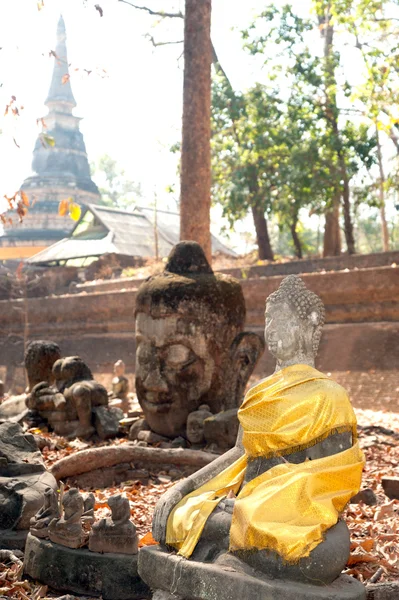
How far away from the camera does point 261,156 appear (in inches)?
570

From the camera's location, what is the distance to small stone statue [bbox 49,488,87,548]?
3.58 m

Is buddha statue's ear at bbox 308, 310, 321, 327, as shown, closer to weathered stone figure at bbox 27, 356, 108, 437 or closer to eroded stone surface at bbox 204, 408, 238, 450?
eroded stone surface at bbox 204, 408, 238, 450

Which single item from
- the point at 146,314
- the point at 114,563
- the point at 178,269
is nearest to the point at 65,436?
the point at 146,314

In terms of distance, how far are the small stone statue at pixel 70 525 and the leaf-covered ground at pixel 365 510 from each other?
0.24 meters

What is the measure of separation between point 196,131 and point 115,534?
Result: 706 cm

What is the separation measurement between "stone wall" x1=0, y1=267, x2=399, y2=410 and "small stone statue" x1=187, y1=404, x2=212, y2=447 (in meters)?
2.62

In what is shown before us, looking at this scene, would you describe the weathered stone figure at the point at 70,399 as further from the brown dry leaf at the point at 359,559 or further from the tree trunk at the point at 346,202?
the tree trunk at the point at 346,202

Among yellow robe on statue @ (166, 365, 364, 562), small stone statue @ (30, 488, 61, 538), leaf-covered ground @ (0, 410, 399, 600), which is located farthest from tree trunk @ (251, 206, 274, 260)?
yellow robe on statue @ (166, 365, 364, 562)

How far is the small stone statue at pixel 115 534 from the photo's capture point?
3.51 metres

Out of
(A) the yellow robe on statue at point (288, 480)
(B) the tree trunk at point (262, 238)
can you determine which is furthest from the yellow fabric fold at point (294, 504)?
(B) the tree trunk at point (262, 238)

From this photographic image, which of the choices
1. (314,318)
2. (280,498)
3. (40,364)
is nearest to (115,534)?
(280,498)

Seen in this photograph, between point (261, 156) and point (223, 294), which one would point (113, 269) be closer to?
point (261, 156)

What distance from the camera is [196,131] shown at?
966 centimetres

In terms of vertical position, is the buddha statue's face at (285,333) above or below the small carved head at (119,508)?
above
